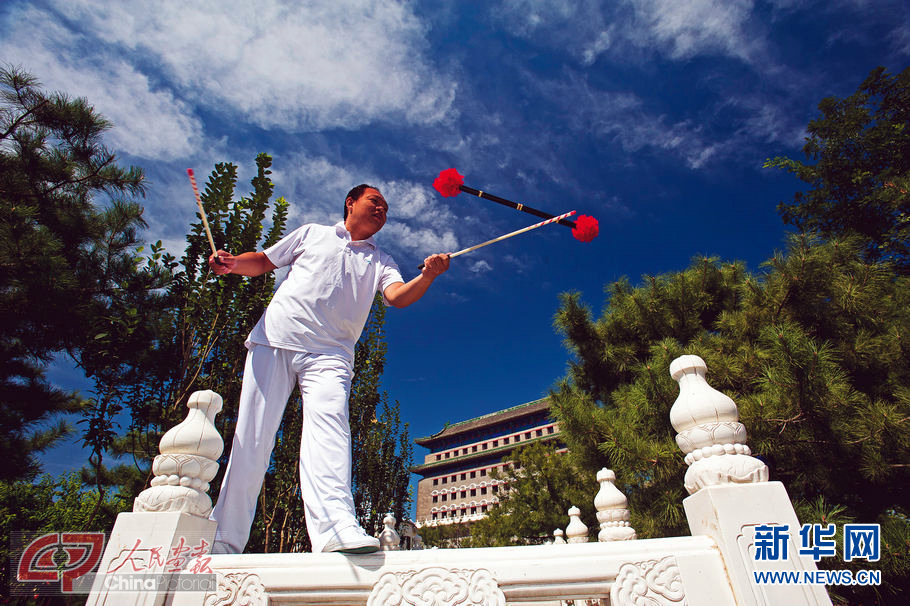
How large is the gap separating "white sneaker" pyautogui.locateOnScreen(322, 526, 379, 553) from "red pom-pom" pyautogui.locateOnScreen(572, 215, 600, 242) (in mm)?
2072

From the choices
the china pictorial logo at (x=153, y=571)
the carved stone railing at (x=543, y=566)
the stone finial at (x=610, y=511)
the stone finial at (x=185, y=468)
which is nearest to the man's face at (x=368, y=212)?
the stone finial at (x=185, y=468)

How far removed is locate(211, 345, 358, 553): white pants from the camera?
165 centimetres

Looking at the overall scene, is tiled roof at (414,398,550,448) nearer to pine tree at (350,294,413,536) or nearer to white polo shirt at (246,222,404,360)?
pine tree at (350,294,413,536)

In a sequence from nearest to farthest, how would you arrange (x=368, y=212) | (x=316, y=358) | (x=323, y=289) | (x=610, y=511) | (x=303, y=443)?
(x=303, y=443) → (x=316, y=358) → (x=323, y=289) → (x=368, y=212) → (x=610, y=511)

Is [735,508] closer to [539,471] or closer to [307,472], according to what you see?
[307,472]

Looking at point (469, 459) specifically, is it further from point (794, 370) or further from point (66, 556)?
point (66, 556)

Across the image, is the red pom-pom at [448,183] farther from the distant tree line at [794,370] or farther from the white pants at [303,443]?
the distant tree line at [794,370]

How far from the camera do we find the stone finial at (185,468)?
1505mm

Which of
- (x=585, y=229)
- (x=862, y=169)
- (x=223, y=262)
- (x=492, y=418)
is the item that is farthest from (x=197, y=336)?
(x=492, y=418)

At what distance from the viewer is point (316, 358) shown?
2.03 m

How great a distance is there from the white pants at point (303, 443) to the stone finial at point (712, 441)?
1.25m

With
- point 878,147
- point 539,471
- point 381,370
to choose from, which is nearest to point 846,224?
point 878,147

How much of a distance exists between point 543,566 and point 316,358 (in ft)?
4.20

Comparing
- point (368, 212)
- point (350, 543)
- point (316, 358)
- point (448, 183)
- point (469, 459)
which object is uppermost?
point (469, 459)
